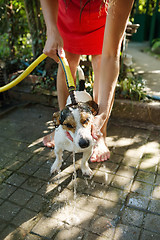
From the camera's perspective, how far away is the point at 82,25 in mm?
2613

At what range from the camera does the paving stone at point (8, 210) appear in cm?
212

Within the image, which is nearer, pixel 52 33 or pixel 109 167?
pixel 52 33

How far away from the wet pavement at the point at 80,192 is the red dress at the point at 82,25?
132 centimetres

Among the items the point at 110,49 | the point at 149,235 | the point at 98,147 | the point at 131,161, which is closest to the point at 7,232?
the point at 149,235

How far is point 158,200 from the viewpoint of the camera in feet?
7.45

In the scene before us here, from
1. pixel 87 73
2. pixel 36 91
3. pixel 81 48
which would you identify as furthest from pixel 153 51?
pixel 81 48

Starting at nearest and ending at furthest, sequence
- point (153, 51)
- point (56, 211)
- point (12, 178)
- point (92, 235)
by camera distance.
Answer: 1. point (92, 235)
2. point (56, 211)
3. point (12, 178)
4. point (153, 51)

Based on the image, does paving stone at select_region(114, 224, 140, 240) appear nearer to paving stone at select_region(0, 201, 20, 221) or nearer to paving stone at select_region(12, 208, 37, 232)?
paving stone at select_region(12, 208, 37, 232)

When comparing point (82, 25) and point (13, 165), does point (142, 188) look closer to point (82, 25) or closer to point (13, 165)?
point (13, 165)

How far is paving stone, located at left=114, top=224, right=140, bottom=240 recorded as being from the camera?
Answer: 6.28 ft

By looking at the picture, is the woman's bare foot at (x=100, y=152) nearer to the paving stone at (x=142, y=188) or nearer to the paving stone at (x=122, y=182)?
the paving stone at (x=122, y=182)

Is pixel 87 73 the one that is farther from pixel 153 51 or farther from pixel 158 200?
pixel 153 51

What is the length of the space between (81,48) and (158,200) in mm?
1857

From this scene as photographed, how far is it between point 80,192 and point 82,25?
182 centimetres
